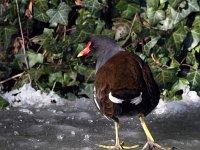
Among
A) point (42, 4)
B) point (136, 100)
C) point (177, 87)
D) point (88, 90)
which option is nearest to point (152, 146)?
point (136, 100)

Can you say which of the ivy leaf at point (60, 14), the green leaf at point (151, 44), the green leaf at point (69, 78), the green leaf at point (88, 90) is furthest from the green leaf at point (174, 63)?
the ivy leaf at point (60, 14)

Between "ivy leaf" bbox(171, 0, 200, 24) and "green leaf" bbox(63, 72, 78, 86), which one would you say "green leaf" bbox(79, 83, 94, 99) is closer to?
"green leaf" bbox(63, 72, 78, 86)

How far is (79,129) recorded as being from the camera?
5.61m

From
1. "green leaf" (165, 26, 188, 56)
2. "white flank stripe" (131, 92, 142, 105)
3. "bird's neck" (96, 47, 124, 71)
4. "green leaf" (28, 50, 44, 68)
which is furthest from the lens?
"green leaf" (28, 50, 44, 68)

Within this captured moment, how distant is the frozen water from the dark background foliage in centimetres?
14

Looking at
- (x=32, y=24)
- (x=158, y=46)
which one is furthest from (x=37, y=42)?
(x=158, y=46)

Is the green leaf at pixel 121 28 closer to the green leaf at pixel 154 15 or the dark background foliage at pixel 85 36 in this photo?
the dark background foliage at pixel 85 36

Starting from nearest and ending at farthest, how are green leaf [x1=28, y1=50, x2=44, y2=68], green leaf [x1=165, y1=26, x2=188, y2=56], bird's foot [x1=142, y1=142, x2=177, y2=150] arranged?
1. bird's foot [x1=142, y1=142, x2=177, y2=150]
2. green leaf [x1=165, y1=26, x2=188, y2=56]
3. green leaf [x1=28, y1=50, x2=44, y2=68]

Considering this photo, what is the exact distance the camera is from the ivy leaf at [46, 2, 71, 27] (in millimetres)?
6250

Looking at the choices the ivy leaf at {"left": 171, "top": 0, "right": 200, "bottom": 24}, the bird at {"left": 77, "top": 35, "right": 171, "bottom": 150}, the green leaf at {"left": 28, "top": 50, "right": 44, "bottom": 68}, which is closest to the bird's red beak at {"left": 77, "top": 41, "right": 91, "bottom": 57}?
the bird at {"left": 77, "top": 35, "right": 171, "bottom": 150}

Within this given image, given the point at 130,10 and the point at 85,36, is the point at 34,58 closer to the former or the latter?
the point at 85,36

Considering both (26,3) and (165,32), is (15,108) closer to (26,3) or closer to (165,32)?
(26,3)

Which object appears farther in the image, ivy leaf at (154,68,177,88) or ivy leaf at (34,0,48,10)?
ivy leaf at (34,0,48,10)

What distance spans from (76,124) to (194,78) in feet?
3.95
